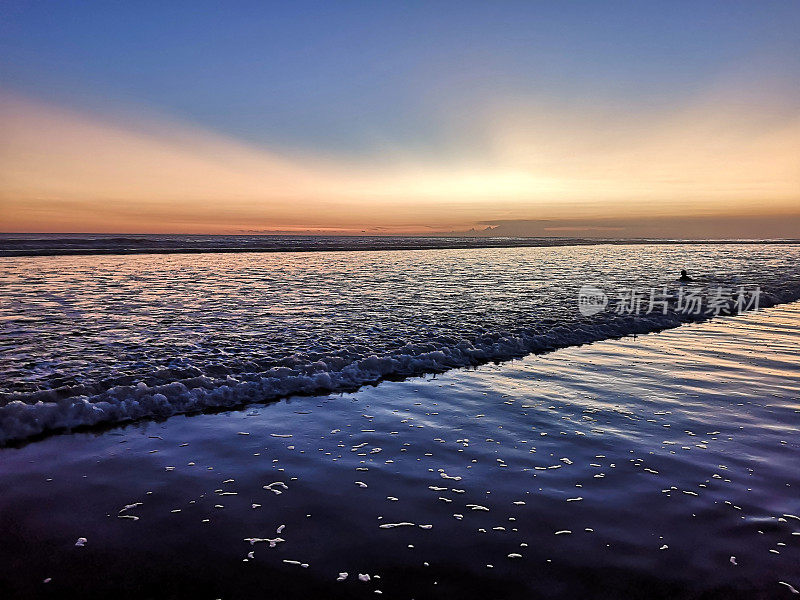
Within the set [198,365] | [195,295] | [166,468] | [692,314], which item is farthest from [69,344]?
[692,314]

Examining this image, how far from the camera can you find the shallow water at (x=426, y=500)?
12.1 ft

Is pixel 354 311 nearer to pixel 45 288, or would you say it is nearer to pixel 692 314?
pixel 692 314

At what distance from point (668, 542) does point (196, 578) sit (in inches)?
153

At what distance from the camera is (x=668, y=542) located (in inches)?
162

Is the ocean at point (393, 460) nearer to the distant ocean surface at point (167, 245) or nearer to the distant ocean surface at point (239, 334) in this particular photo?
the distant ocean surface at point (239, 334)

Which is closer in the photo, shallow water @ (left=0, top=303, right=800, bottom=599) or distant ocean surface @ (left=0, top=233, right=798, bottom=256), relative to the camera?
shallow water @ (left=0, top=303, right=800, bottom=599)

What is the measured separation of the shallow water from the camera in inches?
145

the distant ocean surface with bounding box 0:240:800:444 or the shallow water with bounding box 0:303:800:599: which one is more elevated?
the distant ocean surface with bounding box 0:240:800:444

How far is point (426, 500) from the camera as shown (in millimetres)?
4836

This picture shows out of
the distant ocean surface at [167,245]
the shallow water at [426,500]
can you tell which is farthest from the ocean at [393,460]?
the distant ocean surface at [167,245]

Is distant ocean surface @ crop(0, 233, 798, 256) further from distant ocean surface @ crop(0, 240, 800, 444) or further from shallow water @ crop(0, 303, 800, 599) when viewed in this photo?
shallow water @ crop(0, 303, 800, 599)

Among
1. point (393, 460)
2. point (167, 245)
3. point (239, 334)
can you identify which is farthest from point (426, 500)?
point (167, 245)

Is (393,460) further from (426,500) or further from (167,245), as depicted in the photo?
(167,245)

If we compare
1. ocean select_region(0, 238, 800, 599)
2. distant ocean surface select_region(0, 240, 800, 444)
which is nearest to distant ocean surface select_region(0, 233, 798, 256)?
distant ocean surface select_region(0, 240, 800, 444)
